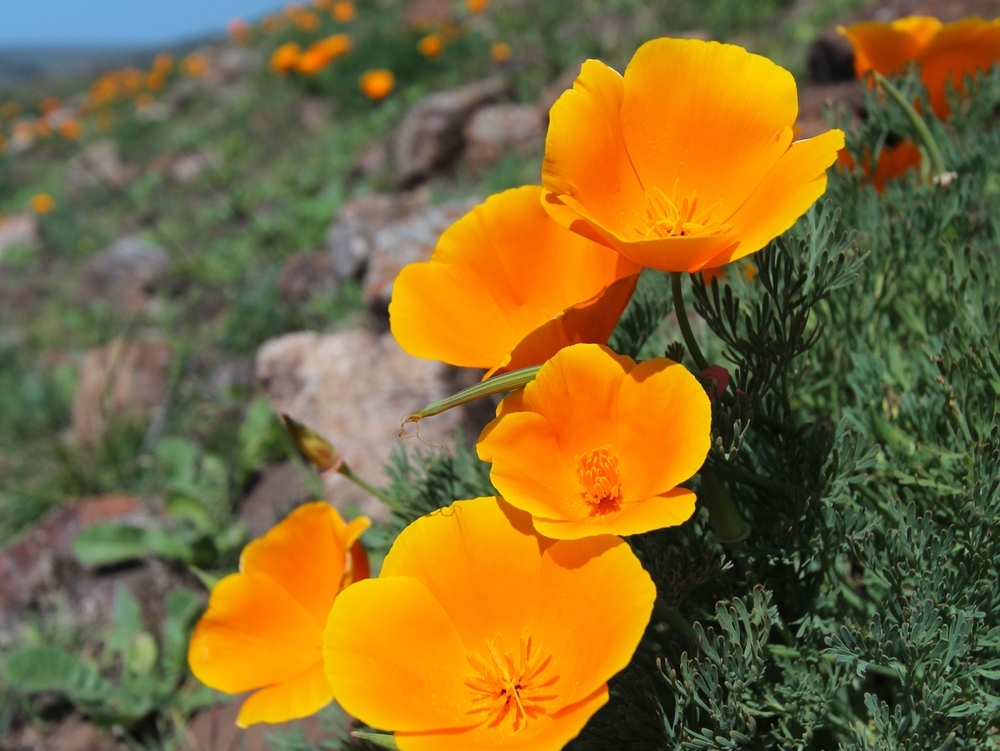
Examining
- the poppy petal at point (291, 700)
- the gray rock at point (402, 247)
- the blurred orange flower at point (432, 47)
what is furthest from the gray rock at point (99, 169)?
the poppy petal at point (291, 700)

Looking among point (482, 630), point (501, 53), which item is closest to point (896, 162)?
point (482, 630)

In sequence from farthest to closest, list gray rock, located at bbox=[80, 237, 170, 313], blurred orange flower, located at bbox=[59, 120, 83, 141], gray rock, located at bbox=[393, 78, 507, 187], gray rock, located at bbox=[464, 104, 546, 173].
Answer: blurred orange flower, located at bbox=[59, 120, 83, 141], gray rock, located at bbox=[80, 237, 170, 313], gray rock, located at bbox=[393, 78, 507, 187], gray rock, located at bbox=[464, 104, 546, 173]

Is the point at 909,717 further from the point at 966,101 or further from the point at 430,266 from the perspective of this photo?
the point at 966,101

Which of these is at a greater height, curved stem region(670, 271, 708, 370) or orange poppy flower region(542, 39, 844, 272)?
orange poppy flower region(542, 39, 844, 272)

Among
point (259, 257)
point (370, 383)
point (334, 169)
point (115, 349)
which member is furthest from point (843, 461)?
point (334, 169)

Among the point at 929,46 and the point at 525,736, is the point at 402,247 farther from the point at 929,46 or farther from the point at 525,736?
the point at 525,736

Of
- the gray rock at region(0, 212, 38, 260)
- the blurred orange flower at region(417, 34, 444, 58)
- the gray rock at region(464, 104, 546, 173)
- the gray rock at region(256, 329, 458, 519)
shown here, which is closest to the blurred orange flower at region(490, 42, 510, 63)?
the blurred orange flower at region(417, 34, 444, 58)

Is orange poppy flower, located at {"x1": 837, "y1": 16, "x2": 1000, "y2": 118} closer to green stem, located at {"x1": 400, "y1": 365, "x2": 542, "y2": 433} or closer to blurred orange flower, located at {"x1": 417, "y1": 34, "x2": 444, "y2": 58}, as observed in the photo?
green stem, located at {"x1": 400, "y1": 365, "x2": 542, "y2": 433}
